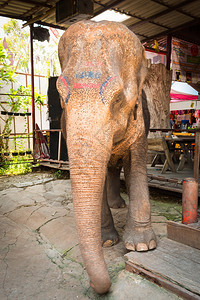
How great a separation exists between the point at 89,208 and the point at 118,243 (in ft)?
4.19

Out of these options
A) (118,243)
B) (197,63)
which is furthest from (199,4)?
(118,243)

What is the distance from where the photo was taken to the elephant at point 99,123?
6.07ft

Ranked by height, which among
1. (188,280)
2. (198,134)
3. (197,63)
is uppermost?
(197,63)

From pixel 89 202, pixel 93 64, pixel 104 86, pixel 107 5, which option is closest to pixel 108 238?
pixel 89 202

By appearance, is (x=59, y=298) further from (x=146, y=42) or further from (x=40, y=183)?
(x=146, y=42)

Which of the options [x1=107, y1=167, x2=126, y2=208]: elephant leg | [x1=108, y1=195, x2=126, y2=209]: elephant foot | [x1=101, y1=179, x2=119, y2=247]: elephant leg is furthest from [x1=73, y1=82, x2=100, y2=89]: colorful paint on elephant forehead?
[x1=108, y1=195, x2=126, y2=209]: elephant foot

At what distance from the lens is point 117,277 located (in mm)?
2240

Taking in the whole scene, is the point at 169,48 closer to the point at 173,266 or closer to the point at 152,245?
the point at 152,245

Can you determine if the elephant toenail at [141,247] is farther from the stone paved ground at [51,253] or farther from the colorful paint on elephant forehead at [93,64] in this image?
the colorful paint on elephant forehead at [93,64]

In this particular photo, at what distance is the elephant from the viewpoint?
1850 millimetres

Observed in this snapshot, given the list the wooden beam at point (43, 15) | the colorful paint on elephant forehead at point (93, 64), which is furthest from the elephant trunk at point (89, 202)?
the wooden beam at point (43, 15)

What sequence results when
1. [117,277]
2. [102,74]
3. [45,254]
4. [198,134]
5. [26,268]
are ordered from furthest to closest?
[198,134] < [45,254] < [26,268] < [117,277] < [102,74]

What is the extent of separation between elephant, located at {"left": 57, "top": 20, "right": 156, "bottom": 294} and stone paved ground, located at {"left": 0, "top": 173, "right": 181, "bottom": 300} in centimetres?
26

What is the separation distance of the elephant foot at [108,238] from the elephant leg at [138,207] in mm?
256
